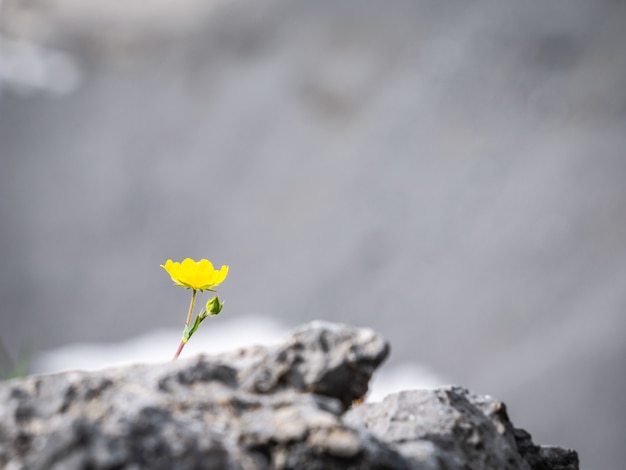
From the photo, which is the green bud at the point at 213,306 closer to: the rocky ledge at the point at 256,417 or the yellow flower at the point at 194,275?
the yellow flower at the point at 194,275

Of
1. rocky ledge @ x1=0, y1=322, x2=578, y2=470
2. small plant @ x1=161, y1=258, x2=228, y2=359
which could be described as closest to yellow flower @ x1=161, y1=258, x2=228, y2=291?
small plant @ x1=161, y1=258, x2=228, y2=359

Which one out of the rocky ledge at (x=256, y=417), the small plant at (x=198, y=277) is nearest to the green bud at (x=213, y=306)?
the small plant at (x=198, y=277)

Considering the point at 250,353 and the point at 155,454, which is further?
the point at 250,353

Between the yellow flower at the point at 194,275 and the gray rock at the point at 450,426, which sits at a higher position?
the yellow flower at the point at 194,275

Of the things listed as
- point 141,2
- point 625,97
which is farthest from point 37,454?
point 141,2

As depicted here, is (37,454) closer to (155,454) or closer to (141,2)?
(155,454)

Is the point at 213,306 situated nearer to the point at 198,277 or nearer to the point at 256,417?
the point at 198,277

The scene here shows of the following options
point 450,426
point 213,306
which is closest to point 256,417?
point 450,426
